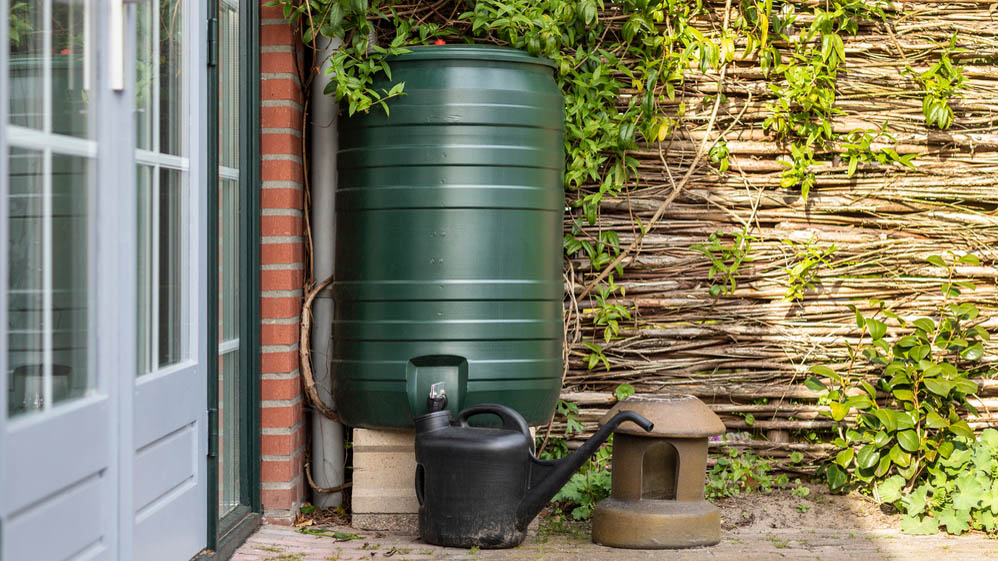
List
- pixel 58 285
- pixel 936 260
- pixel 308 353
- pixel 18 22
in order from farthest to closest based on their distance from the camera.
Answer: pixel 936 260, pixel 308 353, pixel 58 285, pixel 18 22

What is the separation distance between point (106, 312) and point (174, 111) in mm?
643

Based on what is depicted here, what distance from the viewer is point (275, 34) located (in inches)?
125

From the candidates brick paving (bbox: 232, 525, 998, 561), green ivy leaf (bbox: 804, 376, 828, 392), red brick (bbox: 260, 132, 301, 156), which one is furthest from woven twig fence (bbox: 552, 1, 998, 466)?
red brick (bbox: 260, 132, 301, 156)

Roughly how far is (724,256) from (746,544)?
107cm

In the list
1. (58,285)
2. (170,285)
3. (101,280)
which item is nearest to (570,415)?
(170,285)

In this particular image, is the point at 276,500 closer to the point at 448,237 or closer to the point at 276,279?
the point at 276,279

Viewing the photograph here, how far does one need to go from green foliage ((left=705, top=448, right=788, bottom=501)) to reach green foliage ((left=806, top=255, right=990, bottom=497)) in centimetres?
20

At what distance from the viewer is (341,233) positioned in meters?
3.16

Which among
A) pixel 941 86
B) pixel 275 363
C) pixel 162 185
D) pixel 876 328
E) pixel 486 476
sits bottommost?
pixel 486 476

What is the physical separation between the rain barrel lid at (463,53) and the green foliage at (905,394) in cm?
152

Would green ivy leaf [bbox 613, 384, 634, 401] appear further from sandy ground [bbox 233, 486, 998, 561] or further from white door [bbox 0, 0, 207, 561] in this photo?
white door [bbox 0, 0, 207, 561]

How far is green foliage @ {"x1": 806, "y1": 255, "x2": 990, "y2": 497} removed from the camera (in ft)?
11.1

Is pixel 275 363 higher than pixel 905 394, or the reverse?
pixel 275 363

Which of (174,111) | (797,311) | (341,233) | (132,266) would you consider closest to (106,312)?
(132,266)
